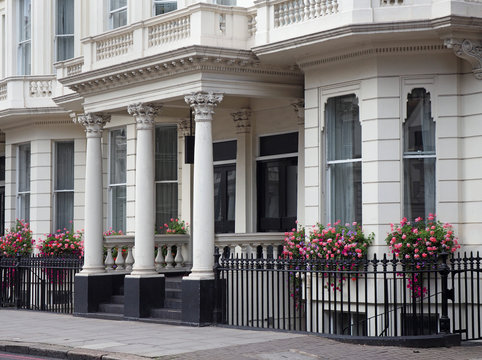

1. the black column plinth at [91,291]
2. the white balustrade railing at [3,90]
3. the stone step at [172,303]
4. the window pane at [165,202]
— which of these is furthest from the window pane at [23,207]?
the stone step at [172,303]

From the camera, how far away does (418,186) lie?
16438mm

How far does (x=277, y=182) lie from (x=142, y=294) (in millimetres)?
3928

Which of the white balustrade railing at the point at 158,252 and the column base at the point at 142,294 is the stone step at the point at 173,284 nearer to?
the column base at the point at 142,294

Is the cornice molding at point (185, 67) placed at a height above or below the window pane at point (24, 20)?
below

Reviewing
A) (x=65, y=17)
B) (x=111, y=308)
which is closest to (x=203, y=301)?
(x=111, y=308)

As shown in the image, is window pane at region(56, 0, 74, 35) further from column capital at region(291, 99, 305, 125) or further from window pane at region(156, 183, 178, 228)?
column capital at region(291, 99, 305, 125)

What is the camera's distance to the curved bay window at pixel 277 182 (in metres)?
20.3

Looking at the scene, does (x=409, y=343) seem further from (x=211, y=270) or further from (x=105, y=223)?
(x=105, y=223)

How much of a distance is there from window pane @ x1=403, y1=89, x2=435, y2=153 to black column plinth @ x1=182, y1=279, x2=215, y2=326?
4.36m

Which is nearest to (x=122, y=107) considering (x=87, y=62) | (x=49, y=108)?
(x=87, y=62)

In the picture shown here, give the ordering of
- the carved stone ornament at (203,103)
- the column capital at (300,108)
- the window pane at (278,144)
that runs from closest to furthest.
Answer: the carved stone ornament at (203,103), the column capital at (300,108), the window pane at (278,144)

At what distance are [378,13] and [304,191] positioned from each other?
14.9 feet

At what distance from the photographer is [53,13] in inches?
1015

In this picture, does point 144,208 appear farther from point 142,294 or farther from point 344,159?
point 344,159
